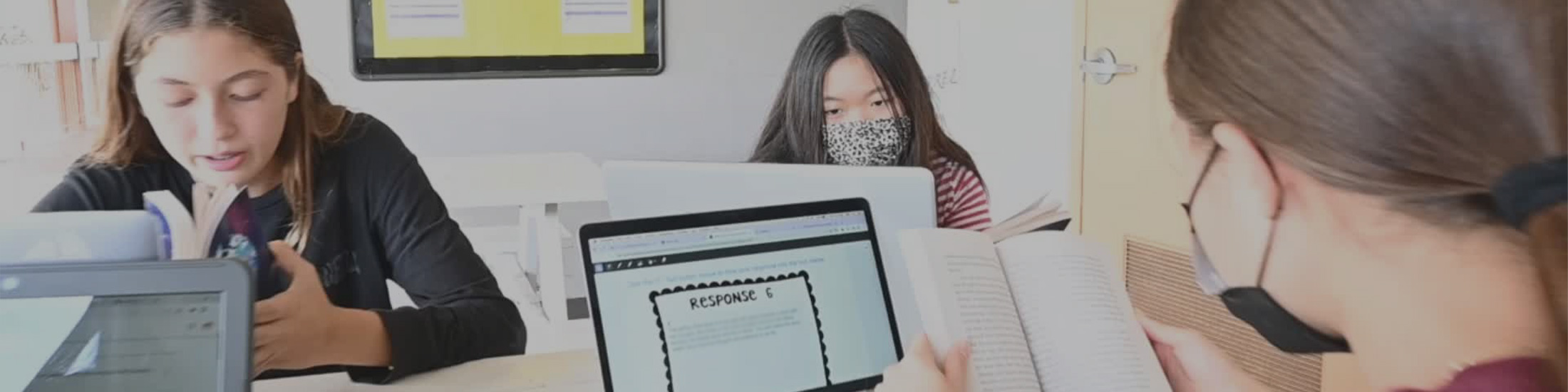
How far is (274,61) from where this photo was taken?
1.55 metres

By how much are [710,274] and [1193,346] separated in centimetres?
42

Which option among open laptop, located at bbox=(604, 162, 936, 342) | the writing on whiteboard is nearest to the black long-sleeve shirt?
open laptop, located at bbox=(604, 162, 936, 342)

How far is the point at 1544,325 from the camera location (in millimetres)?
694

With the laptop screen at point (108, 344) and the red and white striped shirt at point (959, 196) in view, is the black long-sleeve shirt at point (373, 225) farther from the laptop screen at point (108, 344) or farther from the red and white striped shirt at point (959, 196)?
the red and white striped shirt at point (959, 196)

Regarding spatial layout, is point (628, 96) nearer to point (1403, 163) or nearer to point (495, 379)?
point (495, 379)

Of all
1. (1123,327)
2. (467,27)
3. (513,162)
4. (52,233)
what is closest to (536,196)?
(513,162)

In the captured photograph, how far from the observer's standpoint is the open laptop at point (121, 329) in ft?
3.38

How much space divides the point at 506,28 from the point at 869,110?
212 cm

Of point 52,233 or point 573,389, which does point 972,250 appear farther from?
point 52,233

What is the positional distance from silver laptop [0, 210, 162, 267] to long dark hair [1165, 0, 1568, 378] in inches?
34.9

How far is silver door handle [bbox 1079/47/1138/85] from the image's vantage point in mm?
2682

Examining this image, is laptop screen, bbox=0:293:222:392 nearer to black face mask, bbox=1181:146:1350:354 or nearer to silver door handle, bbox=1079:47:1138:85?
black face mask, bbox=1181:146:1350:354

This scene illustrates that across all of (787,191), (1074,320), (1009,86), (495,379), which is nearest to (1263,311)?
(1074,320)

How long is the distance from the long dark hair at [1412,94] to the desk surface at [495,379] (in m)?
0.79
